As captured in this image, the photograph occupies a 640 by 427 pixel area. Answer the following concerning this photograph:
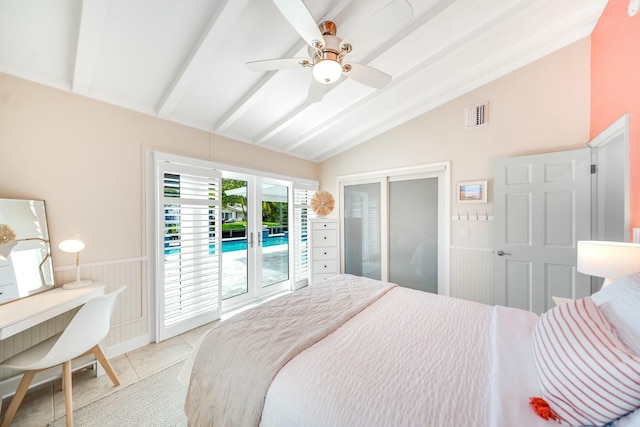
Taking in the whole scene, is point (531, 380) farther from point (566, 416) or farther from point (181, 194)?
point (181, 194)

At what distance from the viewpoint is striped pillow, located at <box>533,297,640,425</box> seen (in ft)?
2.22

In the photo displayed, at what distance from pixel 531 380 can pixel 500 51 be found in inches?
111

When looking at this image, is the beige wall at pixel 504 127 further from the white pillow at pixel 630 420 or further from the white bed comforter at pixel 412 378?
the white pillow at pixel 630 420

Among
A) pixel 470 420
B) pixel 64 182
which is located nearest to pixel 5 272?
pixel 64 182

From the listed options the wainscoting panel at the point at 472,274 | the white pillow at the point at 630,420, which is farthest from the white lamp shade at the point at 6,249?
the wainscoting panel at the point at 472,274

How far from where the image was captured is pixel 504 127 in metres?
2.64

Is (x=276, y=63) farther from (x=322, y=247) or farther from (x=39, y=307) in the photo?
(x=322, y=247)

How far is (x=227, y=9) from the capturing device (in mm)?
1464

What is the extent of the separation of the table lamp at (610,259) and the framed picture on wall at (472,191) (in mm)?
1386

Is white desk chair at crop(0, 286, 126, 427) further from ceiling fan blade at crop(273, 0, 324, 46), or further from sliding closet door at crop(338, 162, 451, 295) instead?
sliding closet door at crop(338, 162, 451, 295)

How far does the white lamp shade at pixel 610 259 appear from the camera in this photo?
1253 millimetres

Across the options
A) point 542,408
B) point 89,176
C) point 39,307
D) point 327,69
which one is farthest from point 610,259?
point 89,176

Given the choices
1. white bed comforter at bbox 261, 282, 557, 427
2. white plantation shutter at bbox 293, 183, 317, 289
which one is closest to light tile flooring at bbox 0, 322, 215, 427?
white bed comforter at bbox 261, 282, 557, 427

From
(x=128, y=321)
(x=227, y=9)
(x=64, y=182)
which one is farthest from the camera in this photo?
(x=128, y=321)
